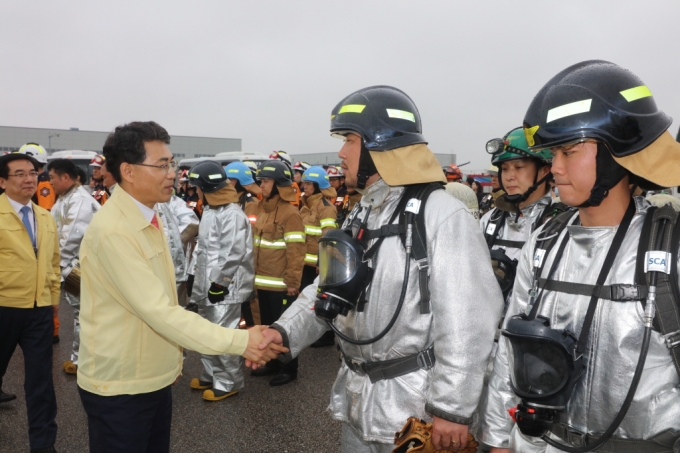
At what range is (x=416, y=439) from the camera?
2.16 metres

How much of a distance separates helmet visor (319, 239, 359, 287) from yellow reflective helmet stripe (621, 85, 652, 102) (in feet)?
4.12

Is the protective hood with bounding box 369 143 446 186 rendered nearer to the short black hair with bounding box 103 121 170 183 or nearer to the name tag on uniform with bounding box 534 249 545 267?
the name tag on uniform with bounding box 534 249 545 267

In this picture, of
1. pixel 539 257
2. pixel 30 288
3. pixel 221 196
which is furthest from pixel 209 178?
pixel 539 257

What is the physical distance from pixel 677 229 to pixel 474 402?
105 centimetres

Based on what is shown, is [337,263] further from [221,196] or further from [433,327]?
[221,196]

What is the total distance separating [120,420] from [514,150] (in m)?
3.10

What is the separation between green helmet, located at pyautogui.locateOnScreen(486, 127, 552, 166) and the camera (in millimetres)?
3798

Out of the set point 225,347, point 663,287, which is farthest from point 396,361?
point 663,287

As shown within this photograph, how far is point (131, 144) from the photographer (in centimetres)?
298

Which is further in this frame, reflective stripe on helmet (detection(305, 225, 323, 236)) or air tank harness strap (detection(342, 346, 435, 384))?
reflective stripe on helmet (detection(305, 225, 323, 236))

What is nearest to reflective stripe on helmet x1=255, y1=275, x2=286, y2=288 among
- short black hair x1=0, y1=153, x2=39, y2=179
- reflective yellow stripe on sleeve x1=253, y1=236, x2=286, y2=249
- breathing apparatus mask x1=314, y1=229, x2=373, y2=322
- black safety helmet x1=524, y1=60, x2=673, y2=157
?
reflective yellow stripe on sleeve x1=253, y1=236, x2=286, y2=249

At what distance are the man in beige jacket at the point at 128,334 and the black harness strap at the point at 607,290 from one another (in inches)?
61.9

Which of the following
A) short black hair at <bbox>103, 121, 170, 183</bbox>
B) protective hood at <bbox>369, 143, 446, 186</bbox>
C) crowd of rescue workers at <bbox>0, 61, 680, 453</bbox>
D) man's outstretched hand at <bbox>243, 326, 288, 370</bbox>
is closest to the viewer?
crowd of rescue workers at <bbox>0, 61, 680, 453</bbox>

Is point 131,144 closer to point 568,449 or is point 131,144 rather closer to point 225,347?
point 225,347
